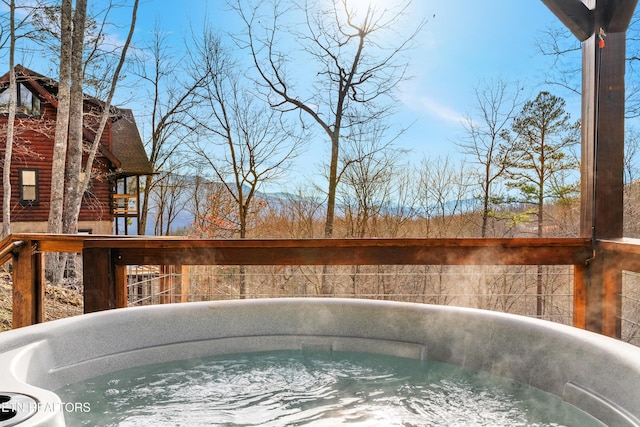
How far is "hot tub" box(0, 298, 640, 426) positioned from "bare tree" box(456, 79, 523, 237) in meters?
4.83

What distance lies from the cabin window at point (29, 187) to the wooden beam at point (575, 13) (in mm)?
9214

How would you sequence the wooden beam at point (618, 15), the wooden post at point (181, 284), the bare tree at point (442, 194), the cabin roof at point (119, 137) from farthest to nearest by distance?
1. the cabin roof at point (119, 137)
2. the bare tree at point (442, 194)
3. the wooden post at point (181, 284)
4. the wooden beam at point (618, 15)

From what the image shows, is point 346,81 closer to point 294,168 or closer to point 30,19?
point 294,168

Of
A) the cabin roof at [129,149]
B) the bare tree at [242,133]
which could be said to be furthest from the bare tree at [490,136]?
the cabin roof at [129,149]

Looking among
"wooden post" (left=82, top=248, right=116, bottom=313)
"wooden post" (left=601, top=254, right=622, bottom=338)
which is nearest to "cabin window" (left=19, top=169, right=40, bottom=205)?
"wooden post" (left=82, top=248, right=116, bottom=313)

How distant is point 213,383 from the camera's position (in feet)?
4.66

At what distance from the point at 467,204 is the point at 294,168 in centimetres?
240

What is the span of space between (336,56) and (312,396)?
5.37 m

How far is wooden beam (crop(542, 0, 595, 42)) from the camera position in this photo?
199cm

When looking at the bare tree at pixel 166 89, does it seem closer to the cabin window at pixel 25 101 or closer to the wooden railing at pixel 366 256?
the cabin window at pixel 25 101

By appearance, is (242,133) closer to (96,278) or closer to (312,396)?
(96,278)

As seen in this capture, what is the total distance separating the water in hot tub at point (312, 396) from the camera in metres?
1.16

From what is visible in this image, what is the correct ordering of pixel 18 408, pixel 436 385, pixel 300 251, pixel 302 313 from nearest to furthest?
pixel 18 408 → pixel 436 385 → pixel 302 313 → pixel 300 251

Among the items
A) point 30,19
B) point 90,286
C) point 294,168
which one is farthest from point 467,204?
point 30,19
